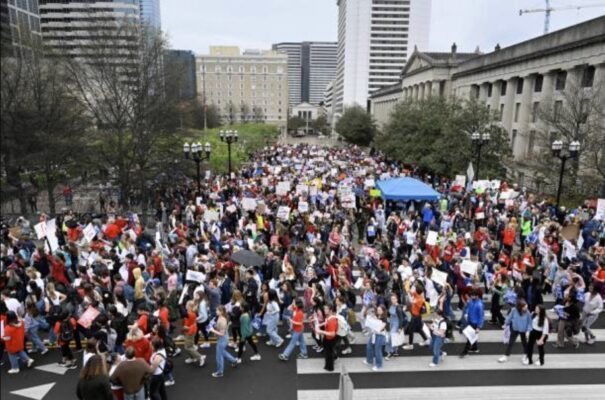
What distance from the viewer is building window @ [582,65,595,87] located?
30328 mm

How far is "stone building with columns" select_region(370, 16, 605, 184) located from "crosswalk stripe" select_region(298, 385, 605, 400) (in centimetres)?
2535

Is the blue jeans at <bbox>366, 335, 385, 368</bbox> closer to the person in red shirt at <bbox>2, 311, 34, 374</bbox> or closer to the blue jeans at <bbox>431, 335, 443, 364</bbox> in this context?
the blue jeans at <bbox>431, 335, 443, 364</bbox>

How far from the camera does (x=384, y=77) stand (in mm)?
150625

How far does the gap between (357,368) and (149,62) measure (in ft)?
64.4

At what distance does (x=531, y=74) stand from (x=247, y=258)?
37233 mm

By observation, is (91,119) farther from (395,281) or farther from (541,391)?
(541,391)

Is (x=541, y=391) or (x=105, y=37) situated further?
(x=105, y=37)

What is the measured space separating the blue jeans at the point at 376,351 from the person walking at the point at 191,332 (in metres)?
3.54

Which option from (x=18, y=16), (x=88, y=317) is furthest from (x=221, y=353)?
(x=18, y=16)

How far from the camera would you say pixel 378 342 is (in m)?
8.83

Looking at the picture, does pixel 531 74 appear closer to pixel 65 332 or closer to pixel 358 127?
pixel 358 127

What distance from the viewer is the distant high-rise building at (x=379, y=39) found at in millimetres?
145250

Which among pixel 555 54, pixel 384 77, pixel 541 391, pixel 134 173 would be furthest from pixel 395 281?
pixel 384 77

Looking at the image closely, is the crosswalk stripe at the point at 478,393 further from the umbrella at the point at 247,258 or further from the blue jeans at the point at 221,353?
the umbrella at the point at 247,258
